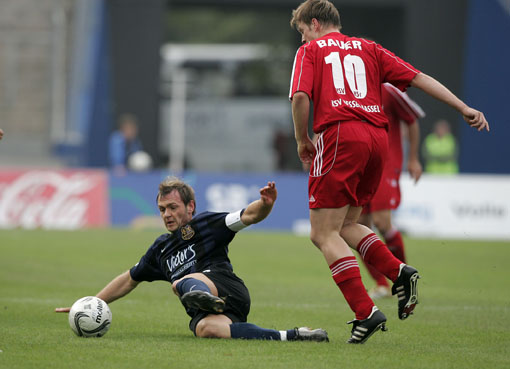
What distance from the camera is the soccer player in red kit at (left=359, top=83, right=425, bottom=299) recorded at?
371 inches

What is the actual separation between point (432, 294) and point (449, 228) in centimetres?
982

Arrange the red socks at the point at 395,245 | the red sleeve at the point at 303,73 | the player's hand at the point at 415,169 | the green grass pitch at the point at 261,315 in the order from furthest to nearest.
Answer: the player's hand at the point at 415,169, the red socks at the point at 395,245, the red sleeve at the point at 303,73, the green grass pitch at the point at 261,315

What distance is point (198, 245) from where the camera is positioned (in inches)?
255

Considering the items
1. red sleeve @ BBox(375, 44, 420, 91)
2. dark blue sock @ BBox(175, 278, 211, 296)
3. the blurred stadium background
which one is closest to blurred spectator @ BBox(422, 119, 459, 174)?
the blurred stadium background

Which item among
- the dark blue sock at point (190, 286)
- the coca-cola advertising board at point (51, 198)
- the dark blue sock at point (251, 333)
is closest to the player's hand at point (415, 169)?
the dark blue sock at point (251, 333)

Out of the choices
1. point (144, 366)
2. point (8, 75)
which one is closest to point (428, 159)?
point (8, 75)

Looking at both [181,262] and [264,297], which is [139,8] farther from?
[181,262]

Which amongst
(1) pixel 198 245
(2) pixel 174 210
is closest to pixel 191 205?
(2) pixel 174 210

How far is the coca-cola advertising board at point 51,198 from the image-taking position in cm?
1927

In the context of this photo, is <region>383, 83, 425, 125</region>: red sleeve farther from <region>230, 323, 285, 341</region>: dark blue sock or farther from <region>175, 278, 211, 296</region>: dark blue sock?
<region>175, 278, 211, 296</region>: dark blue sock

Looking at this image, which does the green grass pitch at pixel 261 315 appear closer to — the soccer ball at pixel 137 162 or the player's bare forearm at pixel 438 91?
the player's bare forearm at pixel 438 91

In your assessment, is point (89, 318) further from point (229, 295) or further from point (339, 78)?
point (339, 78)

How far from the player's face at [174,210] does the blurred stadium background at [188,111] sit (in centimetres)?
1300

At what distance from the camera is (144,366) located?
17.2ft
